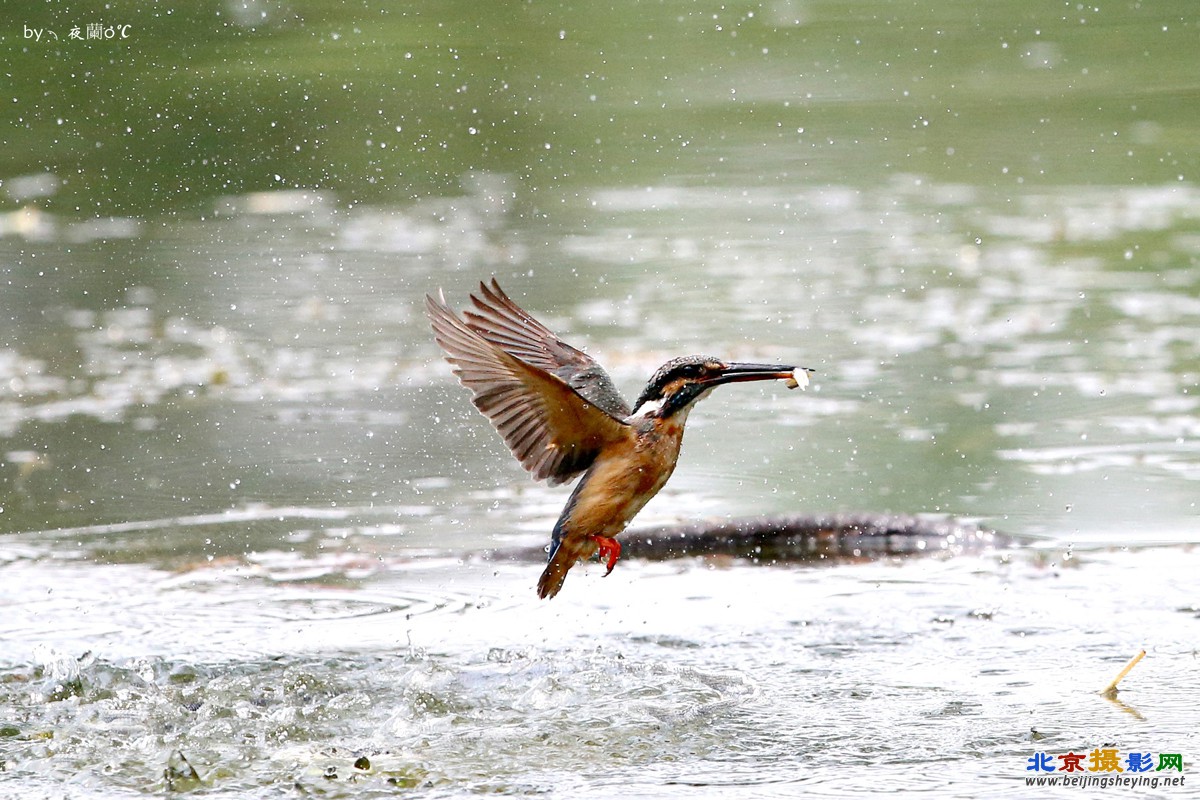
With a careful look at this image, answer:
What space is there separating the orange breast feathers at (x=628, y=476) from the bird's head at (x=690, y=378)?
2.4 inches

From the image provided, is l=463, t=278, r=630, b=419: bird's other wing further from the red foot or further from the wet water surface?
the wet water surface

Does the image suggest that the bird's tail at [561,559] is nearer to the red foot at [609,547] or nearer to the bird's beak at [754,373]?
the red foot at [609,547]

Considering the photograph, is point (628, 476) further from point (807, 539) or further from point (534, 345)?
point (807, 539)

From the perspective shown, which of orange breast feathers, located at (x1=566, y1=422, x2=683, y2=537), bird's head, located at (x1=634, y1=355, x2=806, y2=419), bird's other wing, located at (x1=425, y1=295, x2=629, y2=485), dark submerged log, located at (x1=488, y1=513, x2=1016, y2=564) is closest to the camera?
bird's other wing, located at (x1=425, y1=295, x2=629, y2=485)

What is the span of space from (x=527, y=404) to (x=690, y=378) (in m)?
0.40

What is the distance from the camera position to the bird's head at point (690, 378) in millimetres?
4344

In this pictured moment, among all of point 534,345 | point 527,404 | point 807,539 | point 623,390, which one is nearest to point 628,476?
point 527,404

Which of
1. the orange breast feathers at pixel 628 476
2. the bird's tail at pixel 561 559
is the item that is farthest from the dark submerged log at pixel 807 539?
the orange breast feathers at pixel 628 476

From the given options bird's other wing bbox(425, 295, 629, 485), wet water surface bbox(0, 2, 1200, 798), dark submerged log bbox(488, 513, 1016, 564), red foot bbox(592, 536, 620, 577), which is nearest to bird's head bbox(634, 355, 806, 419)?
bird's other wing bbox(425, 295, 629, 485)

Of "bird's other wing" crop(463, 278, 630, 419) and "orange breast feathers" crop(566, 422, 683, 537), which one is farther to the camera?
"bird's other wing" crop(463, 278, 630, 419)

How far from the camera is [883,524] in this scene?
19.2ft

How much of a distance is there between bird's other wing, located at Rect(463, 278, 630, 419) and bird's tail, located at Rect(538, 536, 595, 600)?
352mm

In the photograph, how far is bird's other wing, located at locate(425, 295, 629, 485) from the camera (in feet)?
13.9

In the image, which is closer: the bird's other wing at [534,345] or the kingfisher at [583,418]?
the kingfisher at [583,418]
